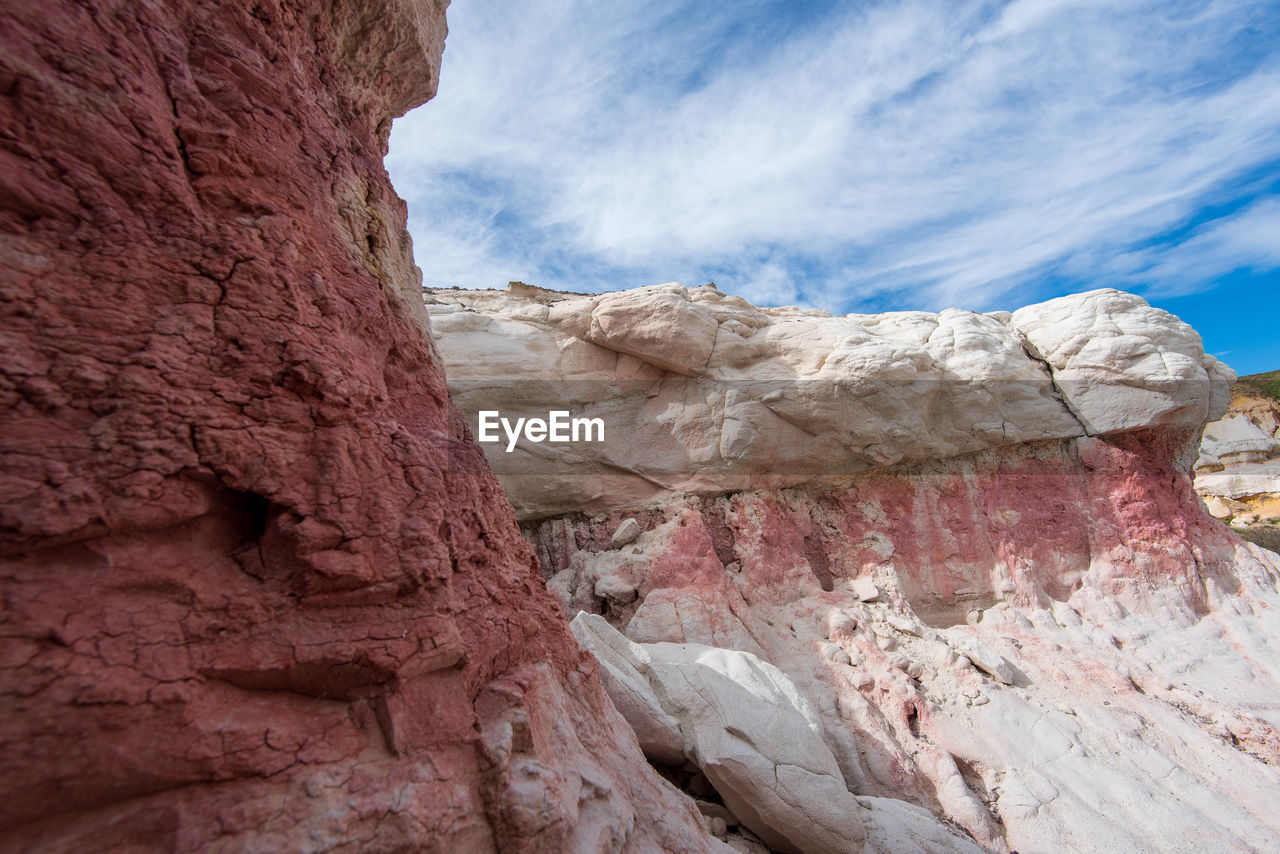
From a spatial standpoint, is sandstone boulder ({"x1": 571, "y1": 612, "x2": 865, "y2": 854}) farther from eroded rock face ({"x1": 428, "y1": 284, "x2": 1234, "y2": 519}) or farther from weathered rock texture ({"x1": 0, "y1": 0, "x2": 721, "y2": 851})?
eroded rock face ({"x1": 428, "y1": 284, "x2": 1234, "y2": 519})

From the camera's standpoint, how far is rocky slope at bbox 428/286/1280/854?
8227 millimetres

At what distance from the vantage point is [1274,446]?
25656 mm

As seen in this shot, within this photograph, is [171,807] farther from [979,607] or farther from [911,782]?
[979,607]

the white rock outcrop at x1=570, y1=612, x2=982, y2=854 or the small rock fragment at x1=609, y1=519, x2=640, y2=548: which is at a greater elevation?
the small rock fragment at x1=609, y1=519, x2=640, y2=548

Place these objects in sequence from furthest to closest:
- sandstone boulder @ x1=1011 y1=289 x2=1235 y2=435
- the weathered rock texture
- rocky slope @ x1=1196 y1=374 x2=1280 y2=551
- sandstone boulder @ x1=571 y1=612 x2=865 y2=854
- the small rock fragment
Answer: rocky slope @ x1=1196 y1=374 x2=1280 y2=551, sandstone boulder @ x1=1011 y1=289 x2=1235 y2=435, the small rock fragment, sandstone boulder @ x1=571 y1=612 x2=865 y2=854, the weathered rock texture

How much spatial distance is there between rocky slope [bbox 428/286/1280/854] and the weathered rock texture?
19.4 ft

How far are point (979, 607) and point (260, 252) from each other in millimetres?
11284

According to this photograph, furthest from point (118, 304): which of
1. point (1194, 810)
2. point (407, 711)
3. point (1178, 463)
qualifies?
point (1178, 463)

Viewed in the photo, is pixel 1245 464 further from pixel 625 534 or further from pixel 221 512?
pixel 221 512

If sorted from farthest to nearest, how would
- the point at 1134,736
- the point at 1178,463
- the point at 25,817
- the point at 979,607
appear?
the point at 1178,463, the point at 979,607, the point at 1134,736, the point at 25,817

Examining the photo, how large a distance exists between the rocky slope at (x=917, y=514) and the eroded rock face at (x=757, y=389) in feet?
0.13

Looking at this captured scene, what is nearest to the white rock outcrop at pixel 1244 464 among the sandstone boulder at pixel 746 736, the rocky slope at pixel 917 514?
the rocky slope at pixel 917 514

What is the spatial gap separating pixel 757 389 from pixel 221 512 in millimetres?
8485

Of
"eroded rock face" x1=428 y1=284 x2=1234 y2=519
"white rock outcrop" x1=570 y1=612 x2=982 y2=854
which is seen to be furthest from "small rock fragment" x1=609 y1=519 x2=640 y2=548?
"white rock outcrop" x1=570 y1=612 x2=982 y2=854
